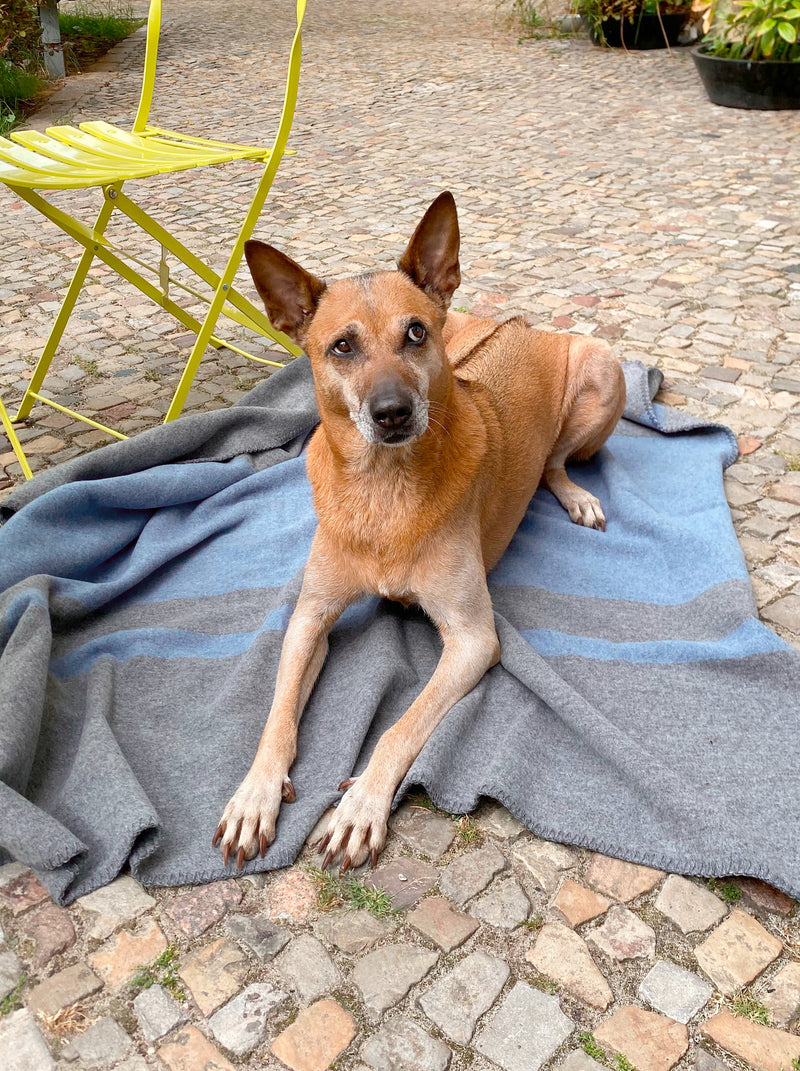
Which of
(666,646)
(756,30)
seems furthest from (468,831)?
(756,30)

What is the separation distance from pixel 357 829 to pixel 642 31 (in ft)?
43.0

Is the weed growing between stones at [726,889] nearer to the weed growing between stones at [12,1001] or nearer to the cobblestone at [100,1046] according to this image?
the cobblestone at [100,1046]

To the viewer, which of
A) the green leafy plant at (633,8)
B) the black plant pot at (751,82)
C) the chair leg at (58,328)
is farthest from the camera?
the green leafy plant at (633,8)

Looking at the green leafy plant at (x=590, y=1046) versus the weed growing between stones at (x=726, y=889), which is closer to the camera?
the green leafy plant at (x=590, y=1046)

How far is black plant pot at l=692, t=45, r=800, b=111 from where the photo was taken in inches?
381

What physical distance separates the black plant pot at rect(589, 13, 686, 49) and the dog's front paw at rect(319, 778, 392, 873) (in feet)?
41.4

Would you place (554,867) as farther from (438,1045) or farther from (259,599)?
(259,599)

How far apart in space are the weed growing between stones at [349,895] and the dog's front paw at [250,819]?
0.18 metres

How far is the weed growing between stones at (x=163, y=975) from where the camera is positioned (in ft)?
7.65

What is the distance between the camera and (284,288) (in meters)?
3.25

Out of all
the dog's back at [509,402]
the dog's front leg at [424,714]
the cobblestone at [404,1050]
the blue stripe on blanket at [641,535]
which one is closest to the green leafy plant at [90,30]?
the dog's back at [509,402]

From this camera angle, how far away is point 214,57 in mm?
13445

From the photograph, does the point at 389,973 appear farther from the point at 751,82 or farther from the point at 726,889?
the point at 751,82

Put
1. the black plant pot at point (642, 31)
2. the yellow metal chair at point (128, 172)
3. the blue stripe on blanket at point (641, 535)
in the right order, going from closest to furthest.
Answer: the blue stripe on blanket at point (641, 535) → the yellow metal chair at point (128, 172) → the black plant pot at point (642, 31)
